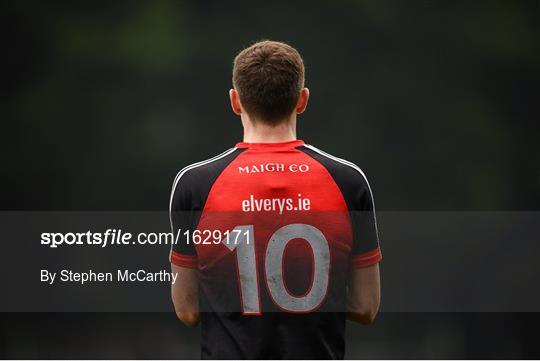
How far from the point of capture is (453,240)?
7098 millimetres

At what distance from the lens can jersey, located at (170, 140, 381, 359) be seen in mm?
2246

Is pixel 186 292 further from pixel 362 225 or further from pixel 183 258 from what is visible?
pixel 362 225

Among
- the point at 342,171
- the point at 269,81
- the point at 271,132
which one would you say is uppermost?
the point at 269,81

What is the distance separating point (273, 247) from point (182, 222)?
0.78 ft

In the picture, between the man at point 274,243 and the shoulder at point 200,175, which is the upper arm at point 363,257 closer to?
the man at point 274,243

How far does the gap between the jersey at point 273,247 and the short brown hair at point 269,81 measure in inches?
4.7

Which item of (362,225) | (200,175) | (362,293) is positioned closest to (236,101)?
(200,175)

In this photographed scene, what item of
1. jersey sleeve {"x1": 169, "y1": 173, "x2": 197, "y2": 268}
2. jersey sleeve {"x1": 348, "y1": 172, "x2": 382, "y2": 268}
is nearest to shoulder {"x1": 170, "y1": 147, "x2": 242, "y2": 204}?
jersey sleeve {"x1": 169, "y1": 173, "x2": 197, "y2": 268}

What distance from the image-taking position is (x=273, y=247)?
2256mm

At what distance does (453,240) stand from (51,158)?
337 cm

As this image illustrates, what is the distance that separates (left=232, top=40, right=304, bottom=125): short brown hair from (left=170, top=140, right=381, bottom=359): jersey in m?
0.12

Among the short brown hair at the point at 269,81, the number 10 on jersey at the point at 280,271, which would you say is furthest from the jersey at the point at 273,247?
the short brown hair at the point at 269,81

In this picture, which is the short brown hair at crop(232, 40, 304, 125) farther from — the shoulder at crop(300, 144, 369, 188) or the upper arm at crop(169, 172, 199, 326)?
the upper arm at crop(169, 172, 199, 326)

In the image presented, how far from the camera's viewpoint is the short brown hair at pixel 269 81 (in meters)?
2.34
